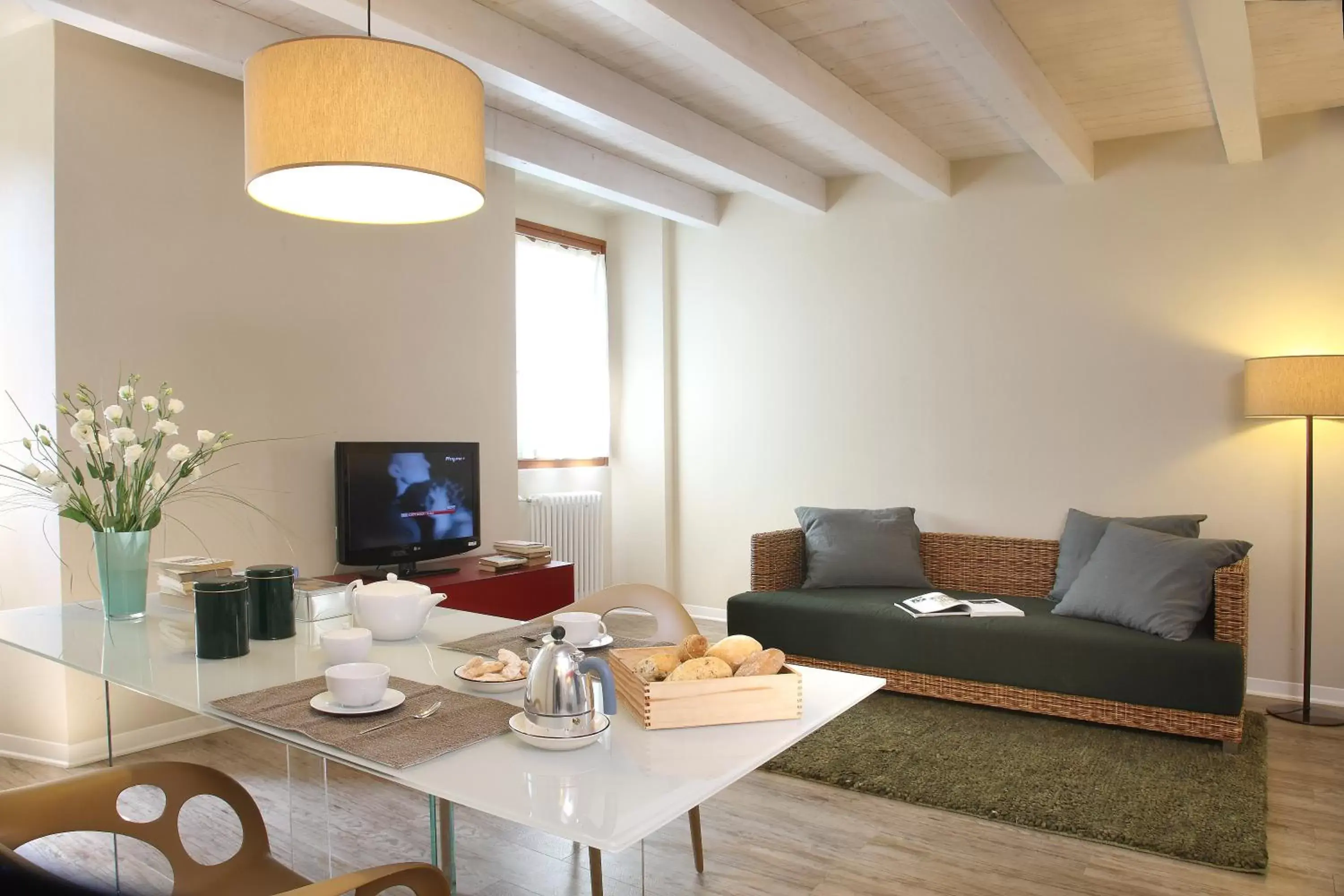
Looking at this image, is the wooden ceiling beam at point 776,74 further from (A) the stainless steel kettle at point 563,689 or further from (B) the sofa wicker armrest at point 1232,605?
(B) the sofa wicker armrest at point 1232,605

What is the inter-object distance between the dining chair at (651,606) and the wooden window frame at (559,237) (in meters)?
3.26

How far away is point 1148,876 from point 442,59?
8.56 feet

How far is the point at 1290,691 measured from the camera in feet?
14.3

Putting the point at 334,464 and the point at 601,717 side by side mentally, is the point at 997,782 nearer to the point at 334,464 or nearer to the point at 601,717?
the point at 601,717

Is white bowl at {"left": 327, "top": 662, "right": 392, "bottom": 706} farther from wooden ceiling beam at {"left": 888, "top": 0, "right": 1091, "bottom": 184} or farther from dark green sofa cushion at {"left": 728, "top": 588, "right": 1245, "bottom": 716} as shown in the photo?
dark green sofa cushion at {"left": 728, "top": 588, "right": 1245, "bottom": 716}

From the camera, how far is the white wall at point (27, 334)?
3348mm

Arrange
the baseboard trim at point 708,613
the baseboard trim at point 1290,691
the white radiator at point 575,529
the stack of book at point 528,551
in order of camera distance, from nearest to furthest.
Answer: the baseboard trim at point 1290,691 < the stack of book at point 528,551 < the white radiator at point 575,529 < the baseboard trim at point 708,613

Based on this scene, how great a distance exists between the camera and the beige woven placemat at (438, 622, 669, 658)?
2012 millimetres

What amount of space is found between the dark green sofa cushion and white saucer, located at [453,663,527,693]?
9.20ft

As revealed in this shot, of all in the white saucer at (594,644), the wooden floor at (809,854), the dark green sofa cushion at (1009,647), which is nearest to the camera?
the white saucer at (594,644)

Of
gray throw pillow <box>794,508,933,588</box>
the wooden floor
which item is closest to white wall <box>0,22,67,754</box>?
the wooden floor

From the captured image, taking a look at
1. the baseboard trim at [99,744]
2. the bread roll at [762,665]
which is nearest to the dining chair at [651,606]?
the bread roll at [762,665]

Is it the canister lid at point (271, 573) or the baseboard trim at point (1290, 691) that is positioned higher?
the canister lid at point (271, 573)

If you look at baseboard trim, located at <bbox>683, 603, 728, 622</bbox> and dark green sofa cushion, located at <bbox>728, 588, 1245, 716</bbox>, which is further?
baseboard trim, located at <bbox>683, 603, 728, 622</bbox>
